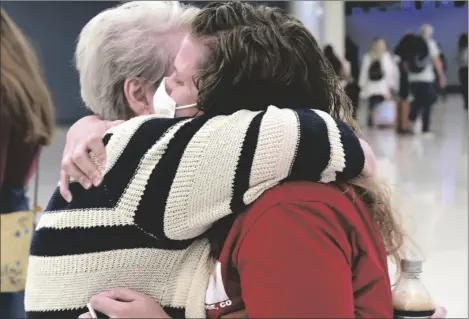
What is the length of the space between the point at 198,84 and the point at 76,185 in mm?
264

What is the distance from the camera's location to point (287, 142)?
93 centimetres

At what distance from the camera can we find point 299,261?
0.88 m

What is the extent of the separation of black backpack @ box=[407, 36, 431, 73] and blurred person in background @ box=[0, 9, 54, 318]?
26.4 ft

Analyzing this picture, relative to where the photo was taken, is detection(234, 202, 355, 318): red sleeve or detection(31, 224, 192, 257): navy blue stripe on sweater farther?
detection(31, 224, 192, 257): navy blue stripe on sweater

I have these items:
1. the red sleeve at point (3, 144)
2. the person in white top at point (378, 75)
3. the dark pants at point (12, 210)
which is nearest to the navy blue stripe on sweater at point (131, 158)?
the red sleeve at point (3, 144)

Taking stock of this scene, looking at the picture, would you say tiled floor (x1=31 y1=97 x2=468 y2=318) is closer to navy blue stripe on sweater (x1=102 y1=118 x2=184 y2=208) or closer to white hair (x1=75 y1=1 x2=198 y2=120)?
white hair (x1=75 y1=1 x2=198 y2=120)

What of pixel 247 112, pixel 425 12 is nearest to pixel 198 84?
pixel 247 112

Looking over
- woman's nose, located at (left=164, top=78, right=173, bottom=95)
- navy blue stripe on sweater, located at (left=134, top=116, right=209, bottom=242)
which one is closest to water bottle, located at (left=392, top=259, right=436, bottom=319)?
navy blue stripe on sweater, located at (left=134, top=116, right=209, bottom=242)

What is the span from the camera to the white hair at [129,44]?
4.65 ft

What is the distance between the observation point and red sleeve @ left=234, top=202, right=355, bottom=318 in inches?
34.4

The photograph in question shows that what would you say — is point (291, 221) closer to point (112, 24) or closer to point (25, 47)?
point (112, 24)

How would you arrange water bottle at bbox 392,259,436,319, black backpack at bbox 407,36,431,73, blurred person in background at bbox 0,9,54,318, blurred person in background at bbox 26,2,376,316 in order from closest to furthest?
blurred person in background at bbox 26,2,376,316 → water bottle at bbox 392,259,436,319 → blurred person in background at bbox 0,9,54,318 → black backpack at bbox 407,36,431,73

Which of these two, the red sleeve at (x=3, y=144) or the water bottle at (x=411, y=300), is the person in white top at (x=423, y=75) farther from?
the water bottle at (x=411, y=300)

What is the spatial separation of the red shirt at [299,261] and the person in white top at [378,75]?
9456mm
